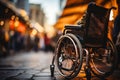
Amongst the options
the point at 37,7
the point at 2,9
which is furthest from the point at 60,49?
the point at 37,7

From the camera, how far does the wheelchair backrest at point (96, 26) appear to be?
4.00m

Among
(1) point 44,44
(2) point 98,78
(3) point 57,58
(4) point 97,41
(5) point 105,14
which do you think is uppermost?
(5) point 105,14

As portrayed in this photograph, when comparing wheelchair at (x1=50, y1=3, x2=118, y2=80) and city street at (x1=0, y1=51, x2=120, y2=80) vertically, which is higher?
wheelchair at (x1=50, y1=3, x2=118, y2=80)

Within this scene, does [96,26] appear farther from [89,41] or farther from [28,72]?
[28,72]

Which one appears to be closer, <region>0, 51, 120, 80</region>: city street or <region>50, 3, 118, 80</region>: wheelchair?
<region>50, 3, 118, 80</region>: wheelchair

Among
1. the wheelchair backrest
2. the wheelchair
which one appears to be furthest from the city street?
the wheelchair backrest

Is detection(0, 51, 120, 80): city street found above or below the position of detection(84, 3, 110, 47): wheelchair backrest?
below

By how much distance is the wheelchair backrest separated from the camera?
400 centimetres

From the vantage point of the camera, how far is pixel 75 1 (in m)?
10.9

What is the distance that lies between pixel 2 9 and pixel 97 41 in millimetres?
10526

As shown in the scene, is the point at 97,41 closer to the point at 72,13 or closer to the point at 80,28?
the point at 80,28

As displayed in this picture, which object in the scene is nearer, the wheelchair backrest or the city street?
the wheelchair backrest

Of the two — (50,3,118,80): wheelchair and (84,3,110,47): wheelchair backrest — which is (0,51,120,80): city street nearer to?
A: (50,3,118,80): wheelchair

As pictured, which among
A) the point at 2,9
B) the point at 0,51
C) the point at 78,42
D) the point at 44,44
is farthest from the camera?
the point at 44,44
